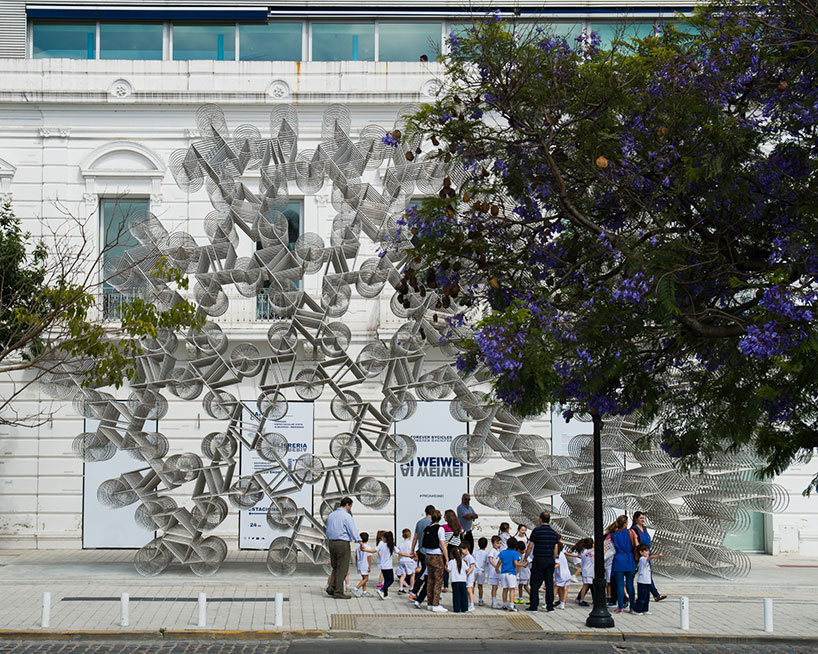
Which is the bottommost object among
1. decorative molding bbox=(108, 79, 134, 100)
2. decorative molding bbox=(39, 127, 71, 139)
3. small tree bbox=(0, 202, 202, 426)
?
small tree bbox=(0, 202, 202, 426)

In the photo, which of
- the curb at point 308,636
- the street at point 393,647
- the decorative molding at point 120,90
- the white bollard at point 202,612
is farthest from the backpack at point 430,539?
the decorative molding at point 120,90

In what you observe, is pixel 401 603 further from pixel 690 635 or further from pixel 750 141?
pixel 750 141

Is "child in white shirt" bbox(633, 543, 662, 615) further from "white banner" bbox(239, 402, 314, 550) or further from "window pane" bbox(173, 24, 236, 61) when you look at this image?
"window pane" bbox(173, 24, 236, 61)

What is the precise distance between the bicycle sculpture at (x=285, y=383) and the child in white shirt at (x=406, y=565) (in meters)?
0.84

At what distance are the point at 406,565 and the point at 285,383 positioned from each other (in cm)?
354

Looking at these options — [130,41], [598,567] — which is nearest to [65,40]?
[130,41]

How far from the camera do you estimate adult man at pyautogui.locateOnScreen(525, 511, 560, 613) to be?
15922 mm

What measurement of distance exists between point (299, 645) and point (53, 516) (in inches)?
433

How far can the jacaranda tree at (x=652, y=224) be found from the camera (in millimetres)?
9344

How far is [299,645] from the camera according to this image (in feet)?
44.1

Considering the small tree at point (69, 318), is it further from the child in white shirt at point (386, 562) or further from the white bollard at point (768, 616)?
the white bollard at point (768, 616)

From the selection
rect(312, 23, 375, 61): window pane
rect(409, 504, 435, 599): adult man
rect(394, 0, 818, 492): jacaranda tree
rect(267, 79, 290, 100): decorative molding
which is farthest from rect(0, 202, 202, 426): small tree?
rect(312, 23, 375, 61): window pane

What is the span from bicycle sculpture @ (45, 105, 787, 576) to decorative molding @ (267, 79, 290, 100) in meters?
5.30

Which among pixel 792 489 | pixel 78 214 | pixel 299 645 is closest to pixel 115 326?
pixel 78 214
